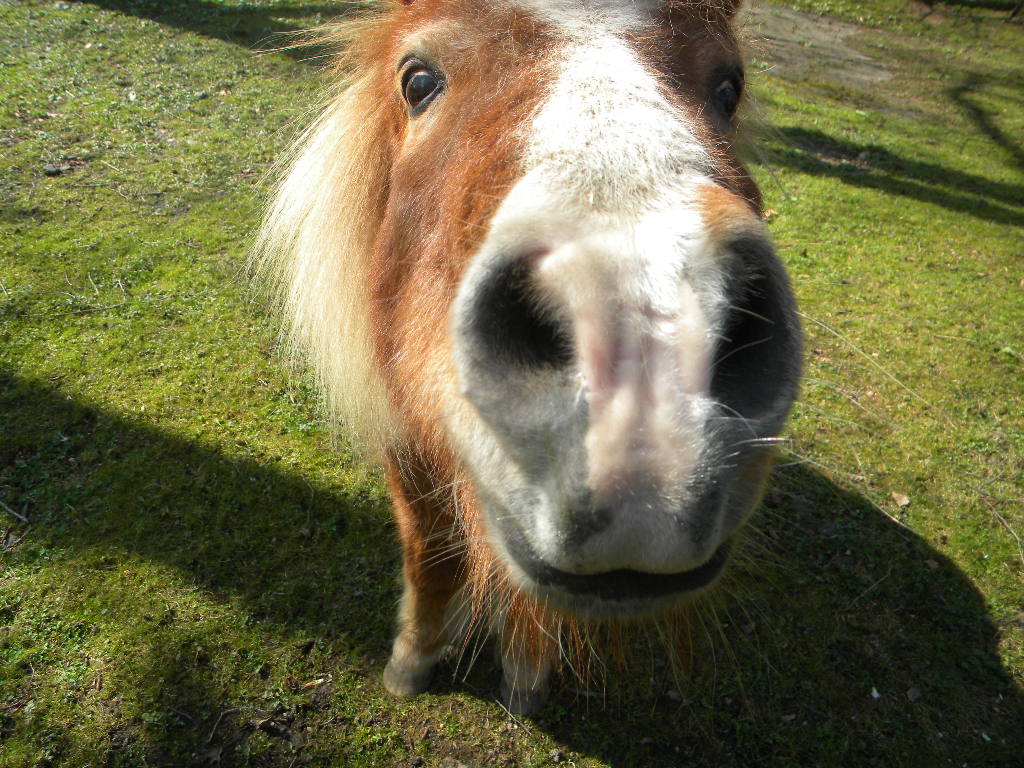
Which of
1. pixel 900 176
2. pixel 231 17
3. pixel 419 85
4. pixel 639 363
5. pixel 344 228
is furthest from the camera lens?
pixel 231 17

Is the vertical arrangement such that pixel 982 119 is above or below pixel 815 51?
below

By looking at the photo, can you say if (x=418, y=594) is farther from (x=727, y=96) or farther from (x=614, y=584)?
(x=727, y=96)

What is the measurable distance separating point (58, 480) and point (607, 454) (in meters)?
3.67

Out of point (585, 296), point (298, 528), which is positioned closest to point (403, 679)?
point (298, 528)

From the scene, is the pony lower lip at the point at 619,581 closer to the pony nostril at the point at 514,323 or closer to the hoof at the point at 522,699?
the pony nostril at the point at 514,323

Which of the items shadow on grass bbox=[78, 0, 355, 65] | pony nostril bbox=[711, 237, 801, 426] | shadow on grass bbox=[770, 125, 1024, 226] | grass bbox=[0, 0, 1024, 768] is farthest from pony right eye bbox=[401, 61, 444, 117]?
shadow on grass bbox=[78, 0, 355, 65]

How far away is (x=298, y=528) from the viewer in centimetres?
350

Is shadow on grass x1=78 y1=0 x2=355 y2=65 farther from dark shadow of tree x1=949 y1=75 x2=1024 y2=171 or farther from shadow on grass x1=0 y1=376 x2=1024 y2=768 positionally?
dark shadow of tree x1=949 y1=75 x2=1024 y2=171

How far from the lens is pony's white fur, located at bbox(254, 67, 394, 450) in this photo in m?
2.46

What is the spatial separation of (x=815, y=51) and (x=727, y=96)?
12.9 m

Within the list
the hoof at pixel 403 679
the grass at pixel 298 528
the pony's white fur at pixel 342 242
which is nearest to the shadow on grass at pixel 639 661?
the grass at pixel 298 528

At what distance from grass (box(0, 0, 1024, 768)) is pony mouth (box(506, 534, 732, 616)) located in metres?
0.67

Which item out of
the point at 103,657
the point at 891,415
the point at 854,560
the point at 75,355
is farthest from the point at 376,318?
the point at 891,415

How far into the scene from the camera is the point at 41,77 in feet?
22.0
